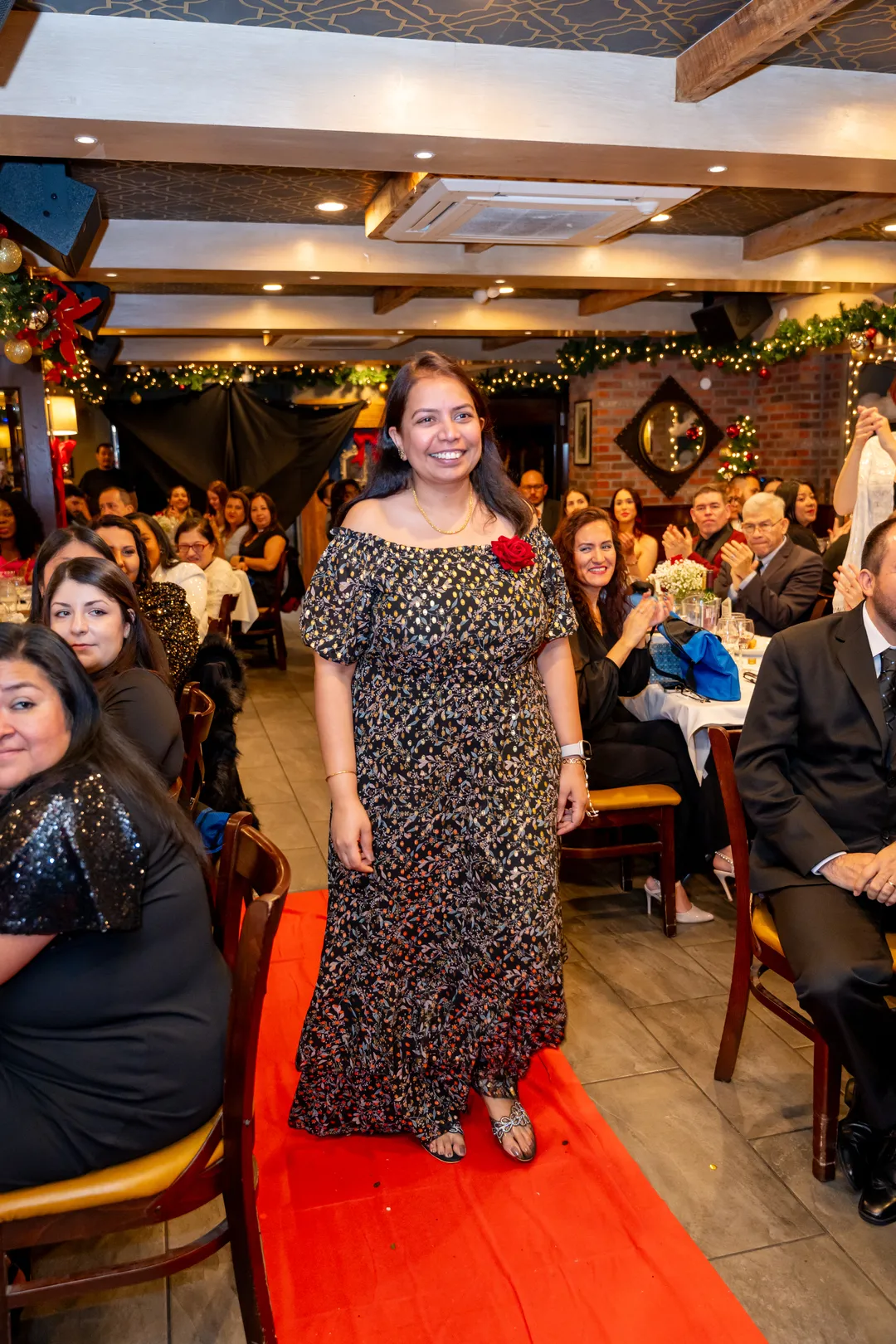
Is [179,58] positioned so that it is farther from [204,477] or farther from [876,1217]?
[204,477]

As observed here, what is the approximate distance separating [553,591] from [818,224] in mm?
4386

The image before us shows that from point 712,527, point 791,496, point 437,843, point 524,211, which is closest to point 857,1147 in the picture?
point 437,843

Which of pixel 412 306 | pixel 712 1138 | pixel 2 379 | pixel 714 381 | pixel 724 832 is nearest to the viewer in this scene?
pixel 712 1138

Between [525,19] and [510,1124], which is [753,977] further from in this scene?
[525,19]

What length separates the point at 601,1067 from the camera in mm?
2576

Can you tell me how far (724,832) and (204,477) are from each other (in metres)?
8.91

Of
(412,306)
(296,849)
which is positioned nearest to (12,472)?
(412,306)

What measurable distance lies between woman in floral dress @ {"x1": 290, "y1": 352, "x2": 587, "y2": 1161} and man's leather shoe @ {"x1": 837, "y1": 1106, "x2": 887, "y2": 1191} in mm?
→ 655

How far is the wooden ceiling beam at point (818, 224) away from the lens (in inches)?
197

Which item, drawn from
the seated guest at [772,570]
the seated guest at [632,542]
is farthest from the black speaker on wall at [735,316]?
the seated guest at [772,570]

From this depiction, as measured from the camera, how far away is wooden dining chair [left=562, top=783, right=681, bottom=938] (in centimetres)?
329

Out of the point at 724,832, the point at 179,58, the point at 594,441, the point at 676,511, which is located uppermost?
the point at 179,58

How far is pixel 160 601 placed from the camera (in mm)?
3346

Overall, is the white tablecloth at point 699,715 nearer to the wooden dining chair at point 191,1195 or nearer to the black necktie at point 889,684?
the black necktie at point 889,684
